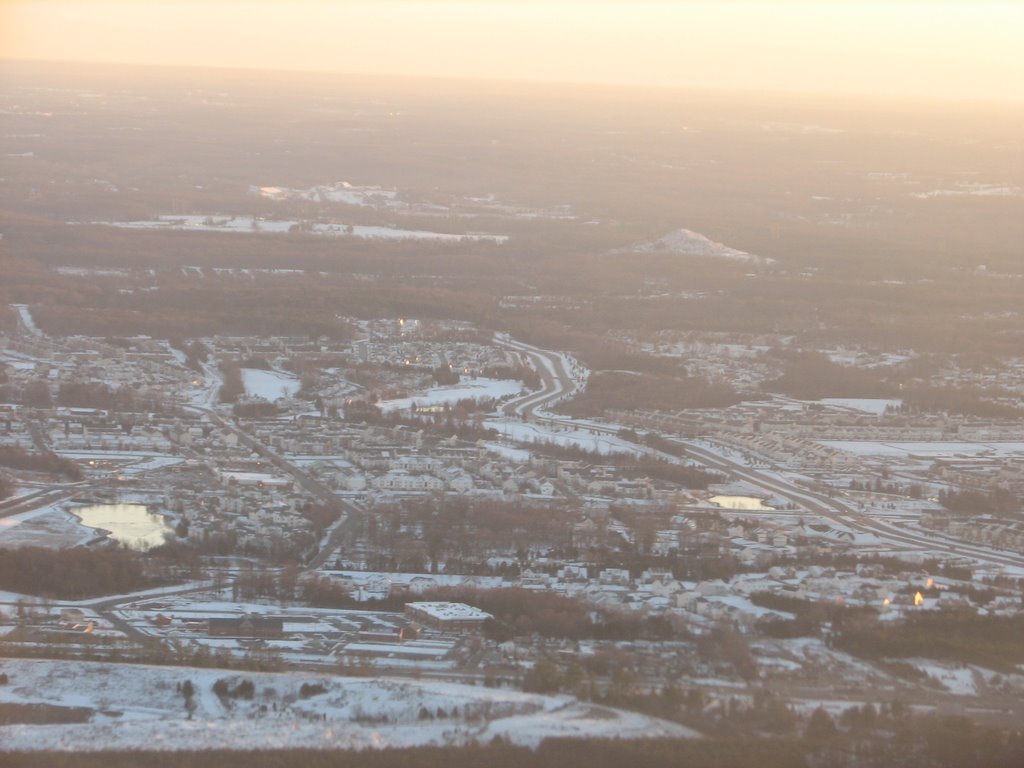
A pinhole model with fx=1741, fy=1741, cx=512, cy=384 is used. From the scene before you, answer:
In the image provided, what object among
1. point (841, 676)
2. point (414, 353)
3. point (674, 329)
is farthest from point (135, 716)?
point (674, 329)

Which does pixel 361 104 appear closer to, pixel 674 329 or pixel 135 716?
pixel 674 329

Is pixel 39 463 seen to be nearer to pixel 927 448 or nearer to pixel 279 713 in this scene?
pixel 279 713

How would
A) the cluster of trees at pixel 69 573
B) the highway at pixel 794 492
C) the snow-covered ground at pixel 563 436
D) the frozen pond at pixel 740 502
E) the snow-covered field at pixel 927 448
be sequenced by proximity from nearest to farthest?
the cluster of trees at pixel 69 573, the highway at pixel 794 492, the frozen pond at pixel 740 502, the snow-covered ground at pixel 563 436, the snow-covered field at pixel 927 448

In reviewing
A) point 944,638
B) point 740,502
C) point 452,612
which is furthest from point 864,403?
point 452,612

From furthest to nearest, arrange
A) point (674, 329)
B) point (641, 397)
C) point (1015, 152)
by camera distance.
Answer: point (1015, 152) < point (674, 329) < point (641, 397)

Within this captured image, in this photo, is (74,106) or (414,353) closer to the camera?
(414,353)

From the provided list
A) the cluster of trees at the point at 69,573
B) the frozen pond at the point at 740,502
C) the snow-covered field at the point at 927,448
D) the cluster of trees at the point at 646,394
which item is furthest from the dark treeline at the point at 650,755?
the cluster of trees at the point at 646,394

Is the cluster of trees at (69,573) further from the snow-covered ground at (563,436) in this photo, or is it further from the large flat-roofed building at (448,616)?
the snow-covered ground at (563,436)
